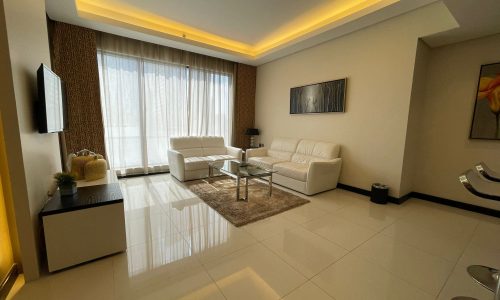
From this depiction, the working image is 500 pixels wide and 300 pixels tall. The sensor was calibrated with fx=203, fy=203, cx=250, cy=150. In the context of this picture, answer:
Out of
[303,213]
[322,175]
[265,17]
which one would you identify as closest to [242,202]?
[303,213]

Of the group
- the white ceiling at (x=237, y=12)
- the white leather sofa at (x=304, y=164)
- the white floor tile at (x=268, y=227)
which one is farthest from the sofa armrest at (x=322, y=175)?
the white ceiling at (x=237, y=12)

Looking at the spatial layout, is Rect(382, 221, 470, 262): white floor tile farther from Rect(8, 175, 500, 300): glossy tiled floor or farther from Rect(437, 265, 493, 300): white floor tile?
Rect(437, 265, 493, 300): white floor tile

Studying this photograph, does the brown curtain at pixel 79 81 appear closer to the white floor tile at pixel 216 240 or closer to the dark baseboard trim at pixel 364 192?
the white floor tile at pixel 216 240

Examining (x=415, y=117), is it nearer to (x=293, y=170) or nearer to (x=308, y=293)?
(x=293, y=170)

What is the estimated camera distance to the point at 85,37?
3.58m

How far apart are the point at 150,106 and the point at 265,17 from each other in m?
2.95

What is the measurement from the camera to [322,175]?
11.5ft

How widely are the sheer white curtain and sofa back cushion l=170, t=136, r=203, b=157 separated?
404mm

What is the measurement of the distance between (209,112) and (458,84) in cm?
470

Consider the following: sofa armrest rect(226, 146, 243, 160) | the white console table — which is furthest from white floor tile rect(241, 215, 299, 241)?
sofa armrest rect(226, 146, 243, 160)

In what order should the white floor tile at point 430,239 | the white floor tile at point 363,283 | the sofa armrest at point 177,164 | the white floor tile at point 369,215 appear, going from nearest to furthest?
1. the white floor tile at point 363,283
2. the white floor tile at point 430,239
3. the white floor tile at point 369,215
4. the sofa armrest at point 177,164

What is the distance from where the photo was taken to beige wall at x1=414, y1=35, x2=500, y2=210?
2855 mm

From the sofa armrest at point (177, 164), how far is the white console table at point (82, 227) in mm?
1966

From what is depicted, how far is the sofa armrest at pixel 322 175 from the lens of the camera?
11.0 feet
